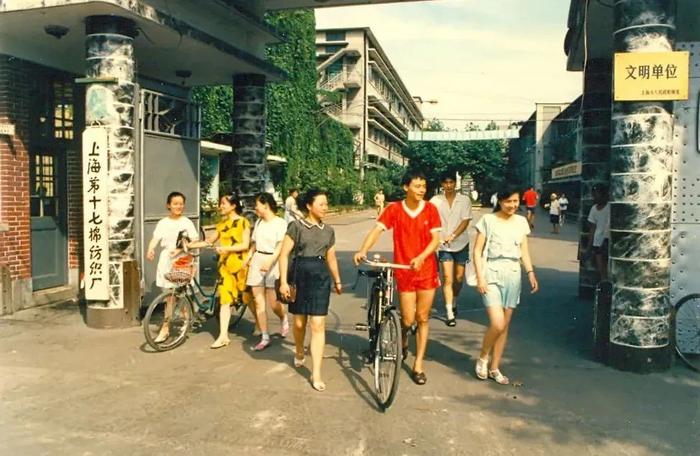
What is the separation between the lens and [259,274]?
24.1 ft

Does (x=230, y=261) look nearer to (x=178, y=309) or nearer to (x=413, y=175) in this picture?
(x=178, y=309)

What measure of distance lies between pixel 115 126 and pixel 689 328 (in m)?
7.21

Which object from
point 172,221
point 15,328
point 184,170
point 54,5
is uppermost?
point 54,5

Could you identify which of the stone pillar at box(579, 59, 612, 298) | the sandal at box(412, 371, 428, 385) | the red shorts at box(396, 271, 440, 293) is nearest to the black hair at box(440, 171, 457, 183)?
the red shorts at box(396, 271, 440, 293)

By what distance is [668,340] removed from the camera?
6.34 meters

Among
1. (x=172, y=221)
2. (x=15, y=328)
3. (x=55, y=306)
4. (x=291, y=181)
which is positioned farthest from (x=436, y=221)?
(x=291, y=181)

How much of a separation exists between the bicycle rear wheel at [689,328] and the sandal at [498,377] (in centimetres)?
209

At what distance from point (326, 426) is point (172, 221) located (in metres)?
3.80

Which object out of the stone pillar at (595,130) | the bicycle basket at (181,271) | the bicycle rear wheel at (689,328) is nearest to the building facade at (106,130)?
the bicycle basket at (181,271)

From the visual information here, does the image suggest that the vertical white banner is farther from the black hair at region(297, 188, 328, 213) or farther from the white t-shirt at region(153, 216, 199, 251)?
the black hair at region(297, 188, 328, 213)

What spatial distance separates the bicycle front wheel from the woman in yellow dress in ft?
8.09

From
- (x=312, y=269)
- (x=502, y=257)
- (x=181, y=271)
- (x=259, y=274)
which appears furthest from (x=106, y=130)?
(x=502, y=257)

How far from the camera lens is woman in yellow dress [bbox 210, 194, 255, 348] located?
24.2ft

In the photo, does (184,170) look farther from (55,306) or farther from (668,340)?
(668,340)
